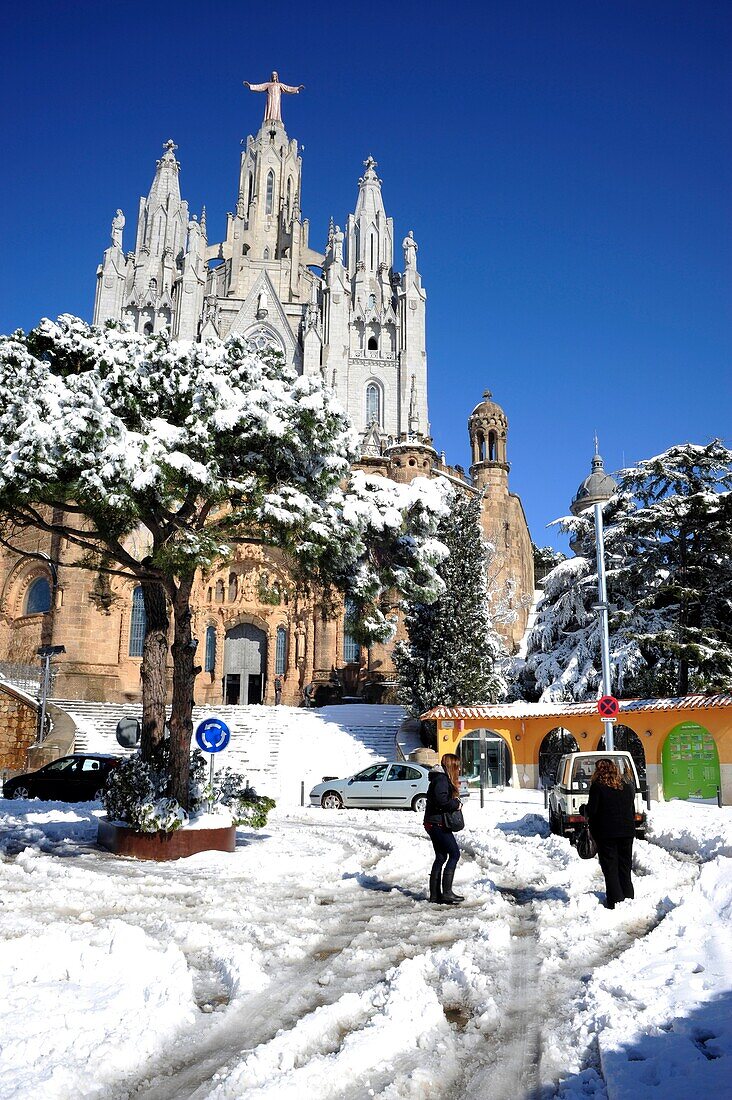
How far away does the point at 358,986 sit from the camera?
5844 millimetres

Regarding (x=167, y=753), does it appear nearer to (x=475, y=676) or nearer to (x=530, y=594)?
(x=475, y=676)

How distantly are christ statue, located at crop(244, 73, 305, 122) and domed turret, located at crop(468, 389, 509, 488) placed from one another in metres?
41.0

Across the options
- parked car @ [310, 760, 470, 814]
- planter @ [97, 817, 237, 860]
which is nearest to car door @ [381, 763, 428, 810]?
parked car @ [310, 760, 470, 814]

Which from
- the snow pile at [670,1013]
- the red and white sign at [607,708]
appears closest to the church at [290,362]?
the red and white sign at [607,708]

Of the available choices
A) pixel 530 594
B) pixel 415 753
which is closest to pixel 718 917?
pixel 415 753

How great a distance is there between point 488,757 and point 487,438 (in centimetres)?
3300

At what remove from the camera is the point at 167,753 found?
13.5m

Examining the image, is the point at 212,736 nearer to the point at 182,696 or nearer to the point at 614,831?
the point at 182,696

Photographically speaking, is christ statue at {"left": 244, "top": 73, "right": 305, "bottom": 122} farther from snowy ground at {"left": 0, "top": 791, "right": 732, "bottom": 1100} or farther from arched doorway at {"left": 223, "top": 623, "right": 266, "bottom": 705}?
snowy ground at {"left": 0, "top": 791, "right": 732, "bottom": 1100}

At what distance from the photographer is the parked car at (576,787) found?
13.1 m

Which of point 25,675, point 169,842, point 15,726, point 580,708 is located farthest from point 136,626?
point 169,842

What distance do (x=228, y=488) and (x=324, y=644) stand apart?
32.5 metres

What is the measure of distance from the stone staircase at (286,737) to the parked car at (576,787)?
15.2 meters

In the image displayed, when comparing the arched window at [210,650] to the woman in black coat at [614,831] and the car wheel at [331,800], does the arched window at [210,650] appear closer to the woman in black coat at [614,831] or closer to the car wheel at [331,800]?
the car wheel at [331,800]
